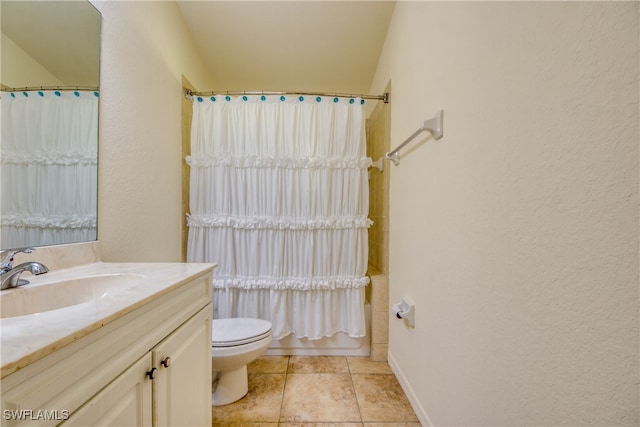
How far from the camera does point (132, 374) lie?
60 cm

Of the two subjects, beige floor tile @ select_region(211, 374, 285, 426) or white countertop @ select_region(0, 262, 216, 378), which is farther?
beige floor tile @ select_region(211, 374, 285, 426)

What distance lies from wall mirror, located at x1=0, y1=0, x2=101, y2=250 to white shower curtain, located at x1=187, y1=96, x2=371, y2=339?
0.72 m

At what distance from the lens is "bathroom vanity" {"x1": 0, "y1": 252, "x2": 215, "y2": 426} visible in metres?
0.39

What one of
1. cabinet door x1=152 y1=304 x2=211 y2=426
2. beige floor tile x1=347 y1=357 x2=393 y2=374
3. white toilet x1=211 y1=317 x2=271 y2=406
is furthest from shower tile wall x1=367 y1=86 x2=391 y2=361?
cabinet door x1=152 y1=304 x2=211 y2=426

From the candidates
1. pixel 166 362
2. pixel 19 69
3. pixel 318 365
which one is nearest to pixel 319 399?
pixel 318 365

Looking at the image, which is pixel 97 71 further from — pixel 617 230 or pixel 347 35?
pixel 617 230

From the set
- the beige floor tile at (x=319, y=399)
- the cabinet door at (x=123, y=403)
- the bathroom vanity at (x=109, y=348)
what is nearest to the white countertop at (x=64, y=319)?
the bathroom vanity at (x=109, y=348)

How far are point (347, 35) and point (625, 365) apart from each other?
2.17 m

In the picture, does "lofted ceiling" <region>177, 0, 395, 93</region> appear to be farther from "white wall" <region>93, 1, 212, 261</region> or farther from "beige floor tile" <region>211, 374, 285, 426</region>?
"beige floor tile" <region>211, 374, 285, 426</region>

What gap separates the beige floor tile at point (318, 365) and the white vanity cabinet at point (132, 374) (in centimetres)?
75

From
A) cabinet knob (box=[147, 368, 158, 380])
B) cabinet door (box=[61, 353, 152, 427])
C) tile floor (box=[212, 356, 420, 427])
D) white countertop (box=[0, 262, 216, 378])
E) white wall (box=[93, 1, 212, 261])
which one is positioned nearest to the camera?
white countertop (box=[0, 262, 216, 378])

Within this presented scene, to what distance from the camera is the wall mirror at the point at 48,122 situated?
2.57 ft

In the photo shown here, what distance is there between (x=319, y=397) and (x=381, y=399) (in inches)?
13.7

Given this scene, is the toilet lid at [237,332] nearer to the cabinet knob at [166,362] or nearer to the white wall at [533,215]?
the cabinet knob at [166,362]
